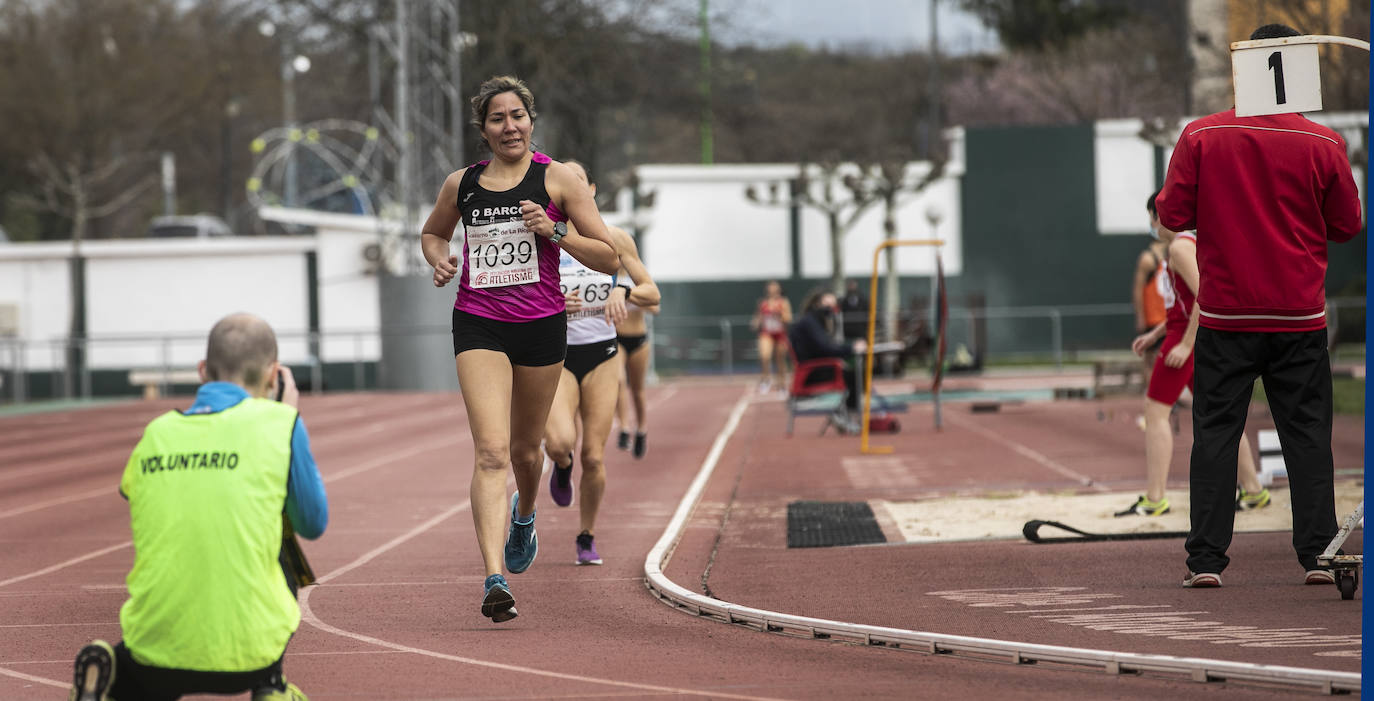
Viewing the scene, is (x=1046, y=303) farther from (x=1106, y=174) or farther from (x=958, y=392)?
(x=958, y=392)

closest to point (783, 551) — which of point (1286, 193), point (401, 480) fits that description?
point (1286, 193)

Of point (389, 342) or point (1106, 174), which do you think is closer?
point (389, 342)

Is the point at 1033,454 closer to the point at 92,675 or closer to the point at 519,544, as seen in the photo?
the point at 519,544

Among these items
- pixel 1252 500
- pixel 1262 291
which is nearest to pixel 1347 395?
pixel 1252 500

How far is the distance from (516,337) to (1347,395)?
15949 mm

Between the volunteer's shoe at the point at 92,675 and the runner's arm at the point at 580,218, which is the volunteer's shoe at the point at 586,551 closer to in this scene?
the runner's arm at the point at 580,218

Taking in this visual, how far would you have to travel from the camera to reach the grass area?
17666 mm

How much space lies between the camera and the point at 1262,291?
6.26 metres

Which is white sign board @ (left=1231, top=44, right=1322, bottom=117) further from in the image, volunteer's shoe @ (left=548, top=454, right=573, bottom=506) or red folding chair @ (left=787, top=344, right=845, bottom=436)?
red folding chair @ (left=787, top=344, right=845, bottom=436)

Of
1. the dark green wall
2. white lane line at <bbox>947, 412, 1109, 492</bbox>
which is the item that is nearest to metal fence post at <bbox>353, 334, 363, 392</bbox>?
the dark green wall

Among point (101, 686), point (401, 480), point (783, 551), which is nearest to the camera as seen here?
point (101, 686)

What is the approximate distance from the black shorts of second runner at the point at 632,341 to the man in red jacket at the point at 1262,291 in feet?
27.7

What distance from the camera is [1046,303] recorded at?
46.4 m

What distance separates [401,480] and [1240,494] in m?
7.42
